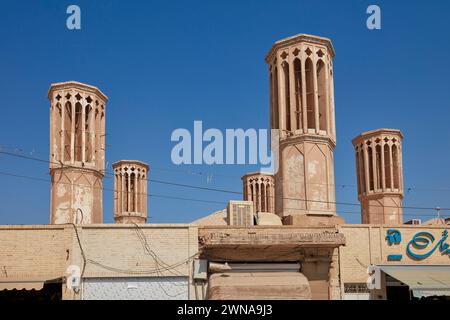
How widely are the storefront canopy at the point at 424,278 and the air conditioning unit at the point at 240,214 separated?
508cm

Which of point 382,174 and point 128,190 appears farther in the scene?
point 128,190

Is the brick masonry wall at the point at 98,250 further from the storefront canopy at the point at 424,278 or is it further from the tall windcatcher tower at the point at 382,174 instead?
the tall windcatcher tower at the point at 382,174

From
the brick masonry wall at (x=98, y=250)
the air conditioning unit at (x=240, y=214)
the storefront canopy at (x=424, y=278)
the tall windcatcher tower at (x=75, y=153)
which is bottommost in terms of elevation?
the storefront canopy at (x=424, y=278)

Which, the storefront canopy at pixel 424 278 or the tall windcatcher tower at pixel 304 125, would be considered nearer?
the storefront canopy at pixel 424 278

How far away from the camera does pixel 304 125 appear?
2345cm

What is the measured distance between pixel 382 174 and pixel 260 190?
13713 mm

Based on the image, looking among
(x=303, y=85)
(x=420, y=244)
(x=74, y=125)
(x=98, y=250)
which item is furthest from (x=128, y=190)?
(x=420, y=244)

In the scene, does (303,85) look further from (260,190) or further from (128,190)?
(260,190)

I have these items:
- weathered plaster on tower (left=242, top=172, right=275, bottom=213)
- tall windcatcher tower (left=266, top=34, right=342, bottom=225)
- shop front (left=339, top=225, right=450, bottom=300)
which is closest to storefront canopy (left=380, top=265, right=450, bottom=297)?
shop front (left=339, top=225, right=450, bottom=300)

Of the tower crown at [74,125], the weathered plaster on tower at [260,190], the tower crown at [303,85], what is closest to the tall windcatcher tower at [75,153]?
the tower crown at [74,125]

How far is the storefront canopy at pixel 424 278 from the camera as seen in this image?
18172 millimetres

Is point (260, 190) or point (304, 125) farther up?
point (304, 125)

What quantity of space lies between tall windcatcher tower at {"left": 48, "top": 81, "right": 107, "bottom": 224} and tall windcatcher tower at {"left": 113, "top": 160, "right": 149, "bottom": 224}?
694 inches
